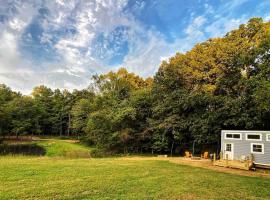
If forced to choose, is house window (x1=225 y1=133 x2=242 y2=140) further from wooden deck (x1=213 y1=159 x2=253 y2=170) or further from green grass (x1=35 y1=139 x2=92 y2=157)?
green grass (x1=35 y1=139 x2=92 y2=157)

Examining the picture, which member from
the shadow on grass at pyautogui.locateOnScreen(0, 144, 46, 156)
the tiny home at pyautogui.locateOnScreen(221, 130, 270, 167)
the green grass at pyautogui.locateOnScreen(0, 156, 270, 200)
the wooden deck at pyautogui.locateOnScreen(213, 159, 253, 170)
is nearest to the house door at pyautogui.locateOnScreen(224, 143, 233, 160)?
the tiny home at pyautogui.locateOnScreen(221, 130, 270, 167)

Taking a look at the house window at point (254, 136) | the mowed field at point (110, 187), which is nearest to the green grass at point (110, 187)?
the mowed field at point (110, 187)

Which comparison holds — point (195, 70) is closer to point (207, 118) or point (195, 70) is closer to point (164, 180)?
point (207, 118)

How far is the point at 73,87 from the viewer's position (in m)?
48.7

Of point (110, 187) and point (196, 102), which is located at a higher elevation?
point (196, 102)

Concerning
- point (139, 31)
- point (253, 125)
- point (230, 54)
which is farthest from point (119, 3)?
point (253, 125)

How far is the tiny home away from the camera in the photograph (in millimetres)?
12547

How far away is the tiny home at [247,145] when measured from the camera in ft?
41.2

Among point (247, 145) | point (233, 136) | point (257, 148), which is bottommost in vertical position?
point (257, 148)

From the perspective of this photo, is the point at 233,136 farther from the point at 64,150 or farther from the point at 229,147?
the point at 64,150

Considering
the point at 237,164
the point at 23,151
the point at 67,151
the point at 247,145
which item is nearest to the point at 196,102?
the point at 247,145

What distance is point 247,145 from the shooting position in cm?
1338

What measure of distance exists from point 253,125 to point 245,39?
885 cm

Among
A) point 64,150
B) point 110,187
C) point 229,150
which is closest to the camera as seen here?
point 110,187
